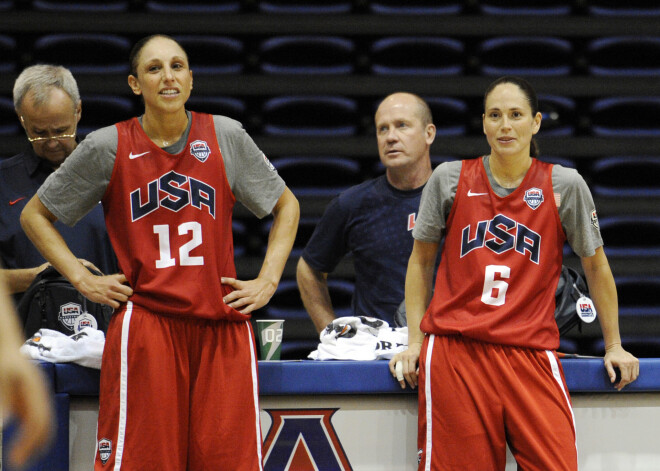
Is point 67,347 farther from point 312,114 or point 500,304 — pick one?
point 312,114

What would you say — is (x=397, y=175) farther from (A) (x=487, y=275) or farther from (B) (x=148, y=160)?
(B) (x=148, y=160)

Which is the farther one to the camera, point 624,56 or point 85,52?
point 624,56

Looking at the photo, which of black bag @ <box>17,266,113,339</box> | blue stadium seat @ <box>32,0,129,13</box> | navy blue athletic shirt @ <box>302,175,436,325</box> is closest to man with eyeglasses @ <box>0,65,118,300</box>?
black bag @ <box>17,266,113,339</box>

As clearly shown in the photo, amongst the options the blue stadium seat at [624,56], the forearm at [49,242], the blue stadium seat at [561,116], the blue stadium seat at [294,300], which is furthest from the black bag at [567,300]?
the blue stadium seat at [624,56]

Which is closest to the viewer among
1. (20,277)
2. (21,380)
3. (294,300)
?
(21,380)

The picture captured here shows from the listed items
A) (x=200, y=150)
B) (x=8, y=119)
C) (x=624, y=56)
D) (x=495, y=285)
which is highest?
(x=624, y=56)

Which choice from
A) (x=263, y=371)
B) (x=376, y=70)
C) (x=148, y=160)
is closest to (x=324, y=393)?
(x=263, y=371)

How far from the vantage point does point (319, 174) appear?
468cm

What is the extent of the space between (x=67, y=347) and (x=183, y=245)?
1.65 feet

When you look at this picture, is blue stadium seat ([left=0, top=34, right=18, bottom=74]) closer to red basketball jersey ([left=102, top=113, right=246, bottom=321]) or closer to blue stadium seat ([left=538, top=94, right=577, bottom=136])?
red basketball jersey ([left=102, top=113, right=246, bottom=321])

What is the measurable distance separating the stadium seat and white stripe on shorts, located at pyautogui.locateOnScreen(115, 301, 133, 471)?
7.87 ft

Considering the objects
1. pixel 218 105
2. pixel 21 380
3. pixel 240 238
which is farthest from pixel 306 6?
pixel 21 380

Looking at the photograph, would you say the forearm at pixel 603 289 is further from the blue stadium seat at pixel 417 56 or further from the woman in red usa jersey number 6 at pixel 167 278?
the blue stadium seat at pixel 417 56

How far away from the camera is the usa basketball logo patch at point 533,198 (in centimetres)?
254
